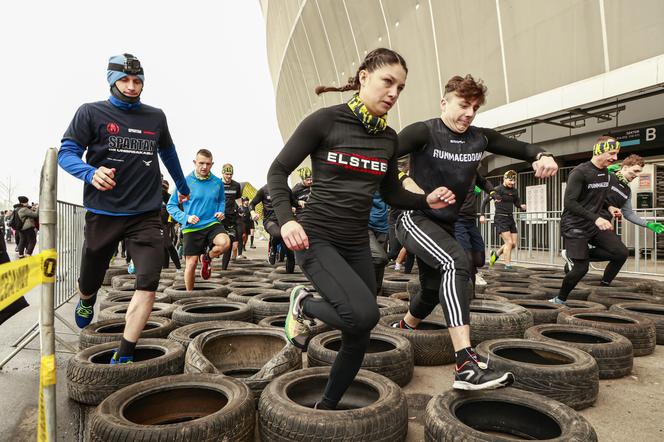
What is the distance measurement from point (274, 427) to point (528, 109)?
47.1 feet

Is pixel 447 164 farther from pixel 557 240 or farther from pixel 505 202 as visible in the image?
pixel 557 240

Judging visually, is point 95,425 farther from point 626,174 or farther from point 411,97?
point 411,97

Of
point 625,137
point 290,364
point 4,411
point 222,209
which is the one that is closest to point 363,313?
point 290,364

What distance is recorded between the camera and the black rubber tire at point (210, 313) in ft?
15.4

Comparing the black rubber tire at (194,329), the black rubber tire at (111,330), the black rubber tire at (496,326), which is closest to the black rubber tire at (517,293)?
the black rubber tire at (496,326)

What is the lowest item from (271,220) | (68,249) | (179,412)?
(179,412)

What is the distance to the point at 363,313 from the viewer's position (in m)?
2.24

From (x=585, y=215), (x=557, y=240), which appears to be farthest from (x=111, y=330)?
(x=557, y=240)

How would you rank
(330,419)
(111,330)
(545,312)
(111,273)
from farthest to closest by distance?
(111,273), (545,312), (111,330), (330,419)

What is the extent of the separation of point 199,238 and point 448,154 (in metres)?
4.30

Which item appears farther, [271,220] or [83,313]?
[271,220]

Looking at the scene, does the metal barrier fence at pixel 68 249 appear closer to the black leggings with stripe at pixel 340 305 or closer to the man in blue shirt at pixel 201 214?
the man in blue shirt at pixel 201 214

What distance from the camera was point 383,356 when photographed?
3273mm

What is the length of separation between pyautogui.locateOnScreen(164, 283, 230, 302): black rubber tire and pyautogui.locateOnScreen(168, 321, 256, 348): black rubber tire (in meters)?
2.17
